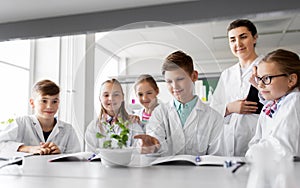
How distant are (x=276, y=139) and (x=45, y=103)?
96 cm

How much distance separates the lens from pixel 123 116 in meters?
0.54

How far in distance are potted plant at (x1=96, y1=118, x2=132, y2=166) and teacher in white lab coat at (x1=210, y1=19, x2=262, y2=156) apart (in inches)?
19.4

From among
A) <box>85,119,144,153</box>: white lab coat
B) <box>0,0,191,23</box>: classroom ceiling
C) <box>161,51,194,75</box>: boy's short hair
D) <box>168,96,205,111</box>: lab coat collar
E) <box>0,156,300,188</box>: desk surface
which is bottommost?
<box>0,156,300,188</box>: desk surface

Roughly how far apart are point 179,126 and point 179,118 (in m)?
0.02

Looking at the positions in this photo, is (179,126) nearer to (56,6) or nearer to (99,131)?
(99,131)

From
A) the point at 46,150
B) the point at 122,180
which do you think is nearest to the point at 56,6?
the point at 46,150

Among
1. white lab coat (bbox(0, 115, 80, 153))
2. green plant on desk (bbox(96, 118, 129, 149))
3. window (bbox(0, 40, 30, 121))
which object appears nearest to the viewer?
green plant on desk (bbox(96, 118, 129, 149))

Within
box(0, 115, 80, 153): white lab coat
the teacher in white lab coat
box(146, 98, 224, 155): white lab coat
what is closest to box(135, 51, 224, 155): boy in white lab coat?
box(146, 98, 224, 155): white lab coat

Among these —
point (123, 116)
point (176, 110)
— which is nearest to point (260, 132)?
point (176, 110)

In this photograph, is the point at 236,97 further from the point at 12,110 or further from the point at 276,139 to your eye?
the point at 12,110

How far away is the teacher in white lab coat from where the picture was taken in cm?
100

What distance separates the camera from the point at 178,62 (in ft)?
1.83

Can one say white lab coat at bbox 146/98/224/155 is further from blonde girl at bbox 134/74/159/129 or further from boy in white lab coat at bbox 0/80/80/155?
boy in white lab coat at bbox 0/80/80/155

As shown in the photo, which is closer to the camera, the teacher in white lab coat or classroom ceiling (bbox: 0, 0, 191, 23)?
classroom ceiling (bbox: 0, 0, 191, 23)
